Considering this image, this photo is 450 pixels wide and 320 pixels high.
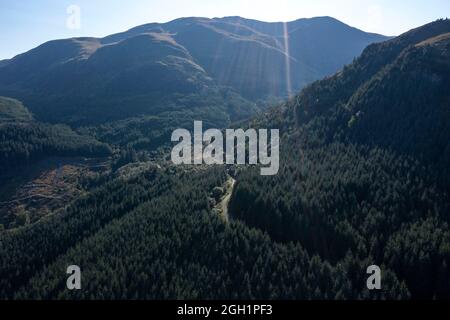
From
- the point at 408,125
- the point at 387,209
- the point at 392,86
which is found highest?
the point at 392,86

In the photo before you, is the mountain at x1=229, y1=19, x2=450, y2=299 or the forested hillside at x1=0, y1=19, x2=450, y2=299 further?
the mountain at x1=229, y1=19, x2=450, y2=299

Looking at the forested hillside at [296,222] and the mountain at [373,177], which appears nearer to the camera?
the forested hillside at [296,222]

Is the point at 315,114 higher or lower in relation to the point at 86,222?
higher

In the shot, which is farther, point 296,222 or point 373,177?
point 373,177

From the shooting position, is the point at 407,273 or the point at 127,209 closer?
the point at 407,273

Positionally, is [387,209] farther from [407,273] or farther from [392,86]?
[392,86]

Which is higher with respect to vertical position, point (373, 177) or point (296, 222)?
point (373, 177)

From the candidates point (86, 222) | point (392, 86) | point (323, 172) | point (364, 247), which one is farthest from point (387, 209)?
point (86, 222)

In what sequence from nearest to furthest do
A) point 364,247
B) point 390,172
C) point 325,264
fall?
1. point 325,264
2. point 364,247
3. point 390,172
